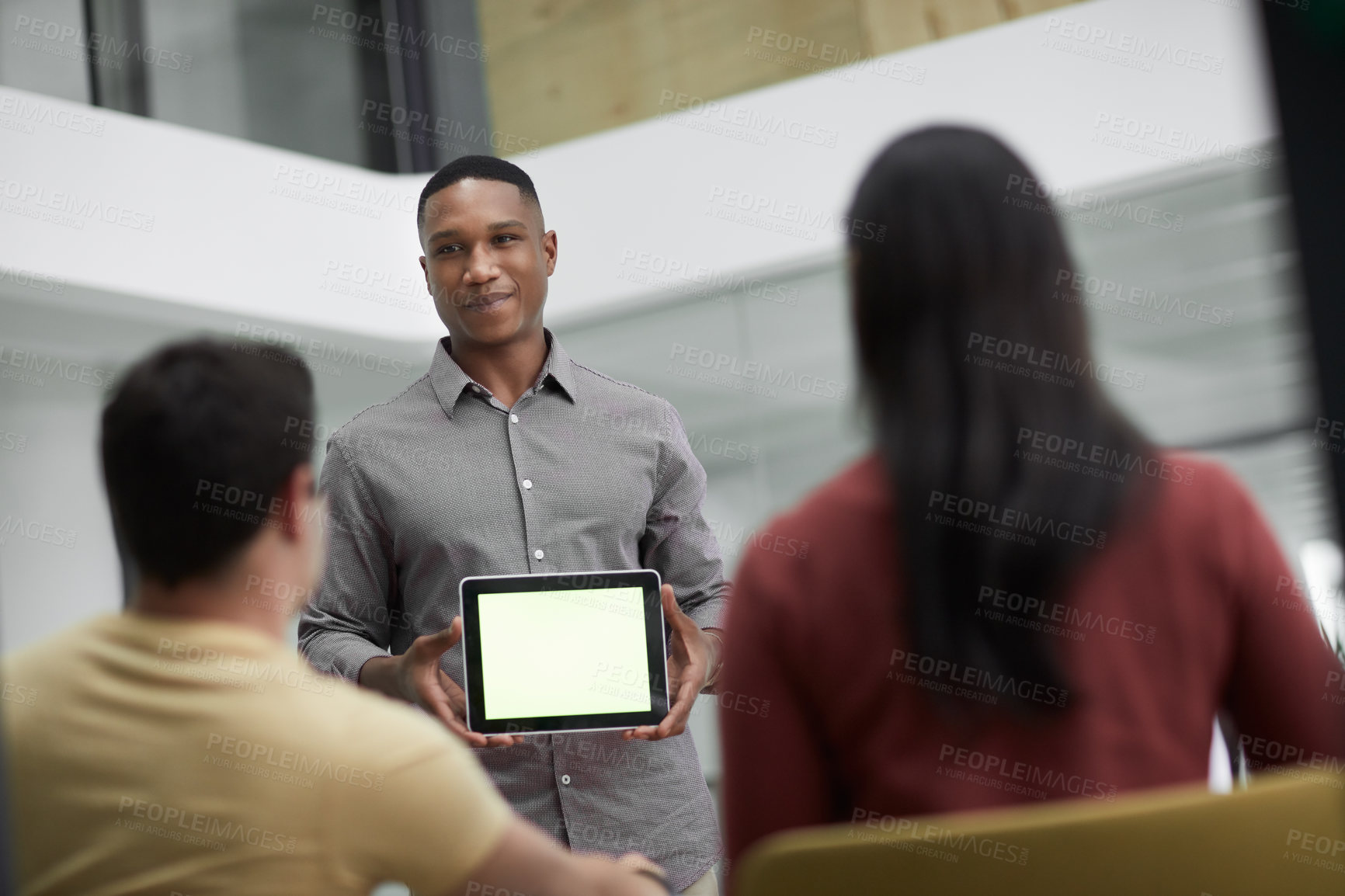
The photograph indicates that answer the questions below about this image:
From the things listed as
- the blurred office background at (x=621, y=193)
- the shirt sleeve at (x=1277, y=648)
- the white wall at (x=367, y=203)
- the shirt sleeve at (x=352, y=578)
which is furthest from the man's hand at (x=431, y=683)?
the blurred office background at (x=621, y=193)

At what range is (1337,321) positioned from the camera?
0.73m

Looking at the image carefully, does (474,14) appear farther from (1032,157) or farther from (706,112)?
(1032,157)

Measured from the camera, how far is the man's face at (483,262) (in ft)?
6.71

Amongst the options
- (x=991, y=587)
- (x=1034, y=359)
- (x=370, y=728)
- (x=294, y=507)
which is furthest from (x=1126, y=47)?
(x=370, y=728)

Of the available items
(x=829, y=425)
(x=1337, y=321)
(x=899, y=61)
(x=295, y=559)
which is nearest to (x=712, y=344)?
(x=829, y=425)

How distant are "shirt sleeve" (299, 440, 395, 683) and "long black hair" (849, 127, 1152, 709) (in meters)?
1.13

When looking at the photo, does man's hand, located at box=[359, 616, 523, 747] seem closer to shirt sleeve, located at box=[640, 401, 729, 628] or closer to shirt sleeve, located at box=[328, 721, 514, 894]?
shirt sleeve, located at box=[640, 401, 729, 628]

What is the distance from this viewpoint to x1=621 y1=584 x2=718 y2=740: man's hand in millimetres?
1769

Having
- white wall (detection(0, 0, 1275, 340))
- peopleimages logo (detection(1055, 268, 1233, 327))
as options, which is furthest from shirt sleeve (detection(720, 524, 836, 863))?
peopleimages logo (detection(1055, 268, 1233, 327))

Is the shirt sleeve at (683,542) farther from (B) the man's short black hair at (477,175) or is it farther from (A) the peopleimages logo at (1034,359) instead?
(A) the peopleimages logo at (1034,359)

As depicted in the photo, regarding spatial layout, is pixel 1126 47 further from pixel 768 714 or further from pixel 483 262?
pixel 768 714

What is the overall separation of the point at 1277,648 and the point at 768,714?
397 millimetres

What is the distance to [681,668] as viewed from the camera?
6.28ft

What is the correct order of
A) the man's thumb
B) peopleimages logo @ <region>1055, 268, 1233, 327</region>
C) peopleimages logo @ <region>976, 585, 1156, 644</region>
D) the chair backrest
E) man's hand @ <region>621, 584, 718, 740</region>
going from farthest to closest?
peopleimages logo @ <region>1055, 268, 1233, 327</region> < man's hand @ <region>621, 584, 718, 740</region> < the man's thumb < peopleimages logo @ <region>976, 585, 1156, 644</region> < the chair backrest
